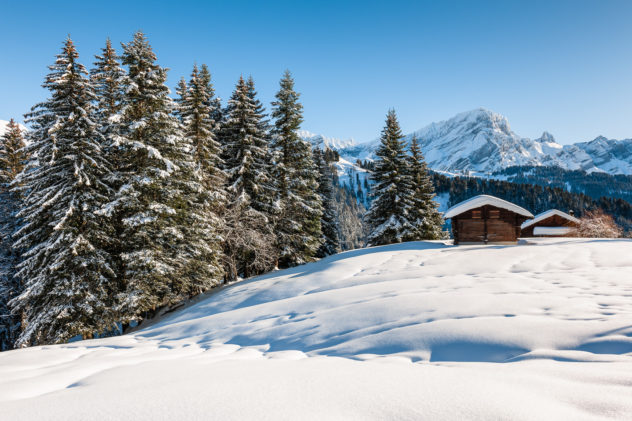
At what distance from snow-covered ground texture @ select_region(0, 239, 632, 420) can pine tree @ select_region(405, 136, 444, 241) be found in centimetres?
1818

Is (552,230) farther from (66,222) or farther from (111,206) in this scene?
(66,222)

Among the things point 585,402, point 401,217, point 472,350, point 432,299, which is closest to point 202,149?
point 401,217

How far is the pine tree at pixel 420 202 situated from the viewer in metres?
25.9

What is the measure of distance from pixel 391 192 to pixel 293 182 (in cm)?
888

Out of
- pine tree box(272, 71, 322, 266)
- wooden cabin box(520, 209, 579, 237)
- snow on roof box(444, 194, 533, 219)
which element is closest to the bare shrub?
wooden cabin box(520, 209, 579, 237)

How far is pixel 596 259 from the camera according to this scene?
10.3 m

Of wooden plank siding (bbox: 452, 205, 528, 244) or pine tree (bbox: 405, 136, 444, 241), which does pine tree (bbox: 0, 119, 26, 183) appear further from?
wooden plank siding (bbox: 452, 205, 528, 244)

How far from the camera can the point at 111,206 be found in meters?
13.9

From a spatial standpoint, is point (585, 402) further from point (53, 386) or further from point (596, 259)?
point (596, 259)

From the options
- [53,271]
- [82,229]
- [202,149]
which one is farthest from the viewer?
[202,149]

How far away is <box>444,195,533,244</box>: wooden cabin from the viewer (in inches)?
751

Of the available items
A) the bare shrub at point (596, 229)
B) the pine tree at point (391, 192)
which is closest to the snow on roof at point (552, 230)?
the bare shrub at point (596, 229)

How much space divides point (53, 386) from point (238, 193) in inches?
725

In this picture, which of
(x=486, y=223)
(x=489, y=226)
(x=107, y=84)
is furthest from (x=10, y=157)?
(x=489, y=226)
